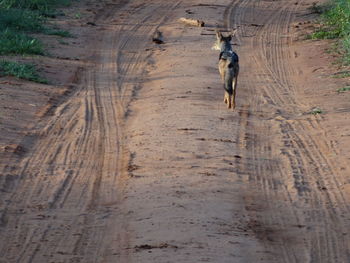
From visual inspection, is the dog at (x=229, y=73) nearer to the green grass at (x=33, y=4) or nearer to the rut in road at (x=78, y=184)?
the rut in road at (x=78, y=184)

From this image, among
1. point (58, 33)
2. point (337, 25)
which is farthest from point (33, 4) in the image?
point (337, 25)

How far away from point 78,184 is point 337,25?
1186cm

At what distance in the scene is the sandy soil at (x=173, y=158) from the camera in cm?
764

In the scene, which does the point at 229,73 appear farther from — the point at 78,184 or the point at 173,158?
the point at 78,184

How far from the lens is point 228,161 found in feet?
33.0

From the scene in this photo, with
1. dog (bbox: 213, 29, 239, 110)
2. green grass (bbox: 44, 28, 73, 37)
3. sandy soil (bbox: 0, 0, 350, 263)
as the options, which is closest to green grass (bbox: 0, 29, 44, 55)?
sandy soil (bbox: 0, 0, 350, 263)

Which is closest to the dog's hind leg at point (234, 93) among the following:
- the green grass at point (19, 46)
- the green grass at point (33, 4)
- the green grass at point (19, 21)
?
the green grass at point (19, 46)

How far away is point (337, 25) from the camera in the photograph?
1967 cm

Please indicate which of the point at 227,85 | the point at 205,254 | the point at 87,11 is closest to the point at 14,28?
the point at 87,11

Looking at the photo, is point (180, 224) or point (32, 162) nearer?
point (180, 224)

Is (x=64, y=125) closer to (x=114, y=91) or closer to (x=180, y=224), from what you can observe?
(x=114, y=91)

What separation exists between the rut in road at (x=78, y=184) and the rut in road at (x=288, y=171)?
1501 millimetres

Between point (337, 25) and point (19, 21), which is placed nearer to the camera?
point (19, 21)

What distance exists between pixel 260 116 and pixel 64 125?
2.93 meters
